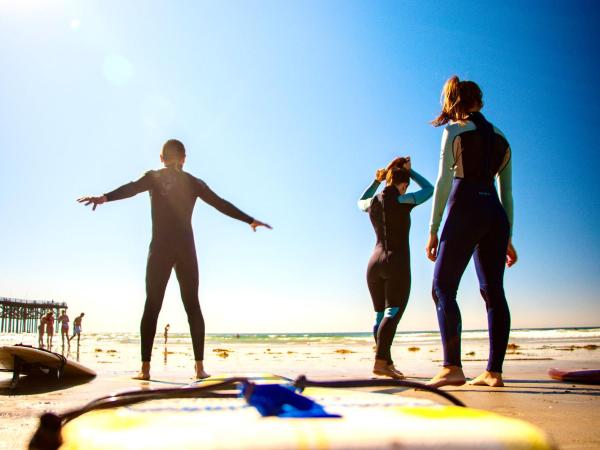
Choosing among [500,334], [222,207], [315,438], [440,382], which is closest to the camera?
[315,438]

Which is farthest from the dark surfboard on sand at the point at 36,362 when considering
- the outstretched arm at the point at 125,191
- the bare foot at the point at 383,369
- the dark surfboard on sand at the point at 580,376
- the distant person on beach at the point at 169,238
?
the dark surfboard on sand at the point at 580,376

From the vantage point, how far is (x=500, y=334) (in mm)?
3654

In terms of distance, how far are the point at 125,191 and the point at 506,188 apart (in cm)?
351

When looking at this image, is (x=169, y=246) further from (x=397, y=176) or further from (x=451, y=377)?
(x=451, y=377)

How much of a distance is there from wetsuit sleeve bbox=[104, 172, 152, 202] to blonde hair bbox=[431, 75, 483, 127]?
2912 mm

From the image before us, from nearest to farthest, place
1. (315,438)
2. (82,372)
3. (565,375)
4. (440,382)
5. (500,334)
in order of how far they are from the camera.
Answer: (315,438)
(440,382)
(500,334)
(565,375)
(82,372)

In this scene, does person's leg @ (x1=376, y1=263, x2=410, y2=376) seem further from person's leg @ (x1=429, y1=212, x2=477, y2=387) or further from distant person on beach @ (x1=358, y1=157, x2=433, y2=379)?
person's leg @ (x1=429, y1=212, x2=477, y2=387)

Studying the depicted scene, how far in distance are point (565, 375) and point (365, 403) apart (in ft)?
14.2

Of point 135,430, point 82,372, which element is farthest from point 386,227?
point 135,430

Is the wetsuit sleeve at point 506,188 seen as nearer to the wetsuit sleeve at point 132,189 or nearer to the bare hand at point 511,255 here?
the bare hand at point 511,255

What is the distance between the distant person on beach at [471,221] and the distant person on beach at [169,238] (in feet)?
7.79

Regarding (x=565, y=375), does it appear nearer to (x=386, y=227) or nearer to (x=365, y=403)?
(x=386, y=227)

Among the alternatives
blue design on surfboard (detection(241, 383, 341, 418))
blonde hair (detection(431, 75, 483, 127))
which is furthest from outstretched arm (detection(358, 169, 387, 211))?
blue design on surfboard (detection(241, 383, 341, 418))

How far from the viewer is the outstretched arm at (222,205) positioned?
524cm
